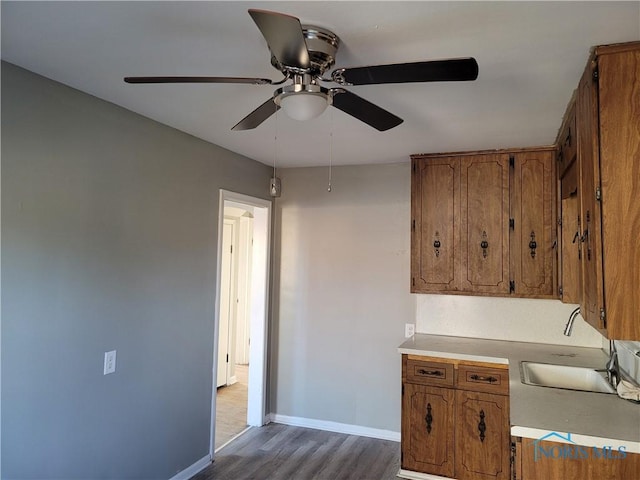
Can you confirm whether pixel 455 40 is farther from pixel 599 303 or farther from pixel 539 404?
pixel 539 404

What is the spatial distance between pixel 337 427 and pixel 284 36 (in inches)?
139

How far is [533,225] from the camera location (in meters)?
3.24

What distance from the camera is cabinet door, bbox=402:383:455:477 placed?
2982 mm

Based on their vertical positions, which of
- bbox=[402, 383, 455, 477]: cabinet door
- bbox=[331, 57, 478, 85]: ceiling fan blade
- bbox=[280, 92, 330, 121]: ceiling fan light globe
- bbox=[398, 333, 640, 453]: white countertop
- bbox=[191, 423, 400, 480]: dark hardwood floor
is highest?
bbox=[331, 57, 478, 85]: ceiling fan blade

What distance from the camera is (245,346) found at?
6062mm

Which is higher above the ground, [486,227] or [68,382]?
[486,227]

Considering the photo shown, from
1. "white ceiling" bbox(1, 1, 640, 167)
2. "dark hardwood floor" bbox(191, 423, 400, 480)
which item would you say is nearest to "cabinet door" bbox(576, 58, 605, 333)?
"white ceiling" bbox(1, 1, 640, 167)

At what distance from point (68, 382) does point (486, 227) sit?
2947 mm

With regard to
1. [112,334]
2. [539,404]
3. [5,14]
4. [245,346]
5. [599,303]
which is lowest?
[245,346]

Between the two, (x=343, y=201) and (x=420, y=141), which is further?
(x=343, y=201)

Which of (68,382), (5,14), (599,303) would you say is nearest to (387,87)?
(599,303)

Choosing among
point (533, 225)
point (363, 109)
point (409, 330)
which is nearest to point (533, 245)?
point (533, 225)

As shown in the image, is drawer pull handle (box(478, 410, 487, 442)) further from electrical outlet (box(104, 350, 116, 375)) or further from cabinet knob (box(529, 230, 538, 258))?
electrical outlet (box(104, 350, 116, 375))

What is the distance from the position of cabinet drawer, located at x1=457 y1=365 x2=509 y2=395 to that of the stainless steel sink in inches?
6.9
